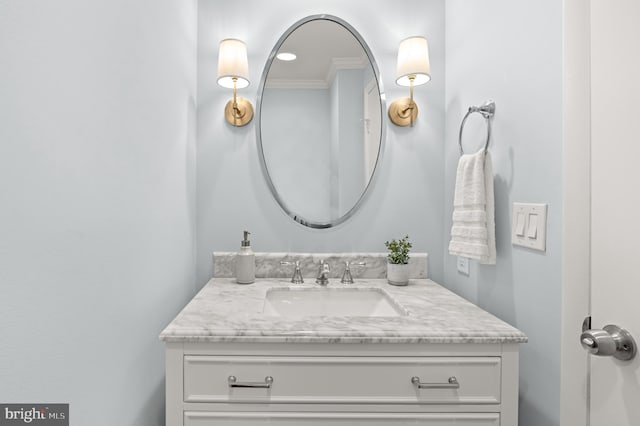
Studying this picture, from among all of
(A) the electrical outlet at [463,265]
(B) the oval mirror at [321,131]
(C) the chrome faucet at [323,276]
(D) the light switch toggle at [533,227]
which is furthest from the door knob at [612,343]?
(B) the oval mirror at [321,131]

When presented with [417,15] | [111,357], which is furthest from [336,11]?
[111,357]

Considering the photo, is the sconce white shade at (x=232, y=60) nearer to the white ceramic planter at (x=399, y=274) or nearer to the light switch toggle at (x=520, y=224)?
the white ceramic planter at (x=399, y=274)

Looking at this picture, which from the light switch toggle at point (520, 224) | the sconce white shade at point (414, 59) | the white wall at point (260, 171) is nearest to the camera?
the light switch toggle at point (520, 224)

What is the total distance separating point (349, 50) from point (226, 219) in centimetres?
94

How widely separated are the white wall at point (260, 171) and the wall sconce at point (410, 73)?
4 cm

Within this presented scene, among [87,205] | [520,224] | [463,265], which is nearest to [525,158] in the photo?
[520,224]

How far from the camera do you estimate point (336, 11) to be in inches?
62.6

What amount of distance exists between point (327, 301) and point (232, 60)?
3.50 ft

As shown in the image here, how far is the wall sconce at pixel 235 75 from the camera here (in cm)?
146

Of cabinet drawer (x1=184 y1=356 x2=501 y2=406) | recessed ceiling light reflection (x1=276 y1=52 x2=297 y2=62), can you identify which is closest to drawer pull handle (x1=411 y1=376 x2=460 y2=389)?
cabinet drawer (x1=184 y1=356 x2=501 y2=406)

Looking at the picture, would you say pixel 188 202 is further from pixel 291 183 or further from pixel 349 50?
pixel 349 50

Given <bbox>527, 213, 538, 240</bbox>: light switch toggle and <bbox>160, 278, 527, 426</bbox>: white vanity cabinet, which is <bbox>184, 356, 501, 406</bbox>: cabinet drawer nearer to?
<bbox>160, 278, 527, 426</bbox>: white vanity cabinet

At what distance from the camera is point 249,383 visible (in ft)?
2.99

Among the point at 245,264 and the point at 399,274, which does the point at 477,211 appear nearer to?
the point at 399,274
